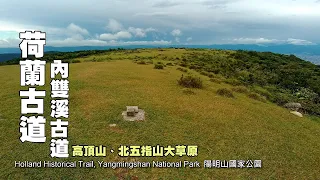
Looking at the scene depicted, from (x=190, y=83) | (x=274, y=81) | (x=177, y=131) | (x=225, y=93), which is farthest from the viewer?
(x=274, y=81)

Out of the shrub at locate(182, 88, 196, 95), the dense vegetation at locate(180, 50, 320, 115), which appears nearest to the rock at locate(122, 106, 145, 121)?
the shrub at locate(182, 88, 196, 95)

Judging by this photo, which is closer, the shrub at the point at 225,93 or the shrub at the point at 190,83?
the shrub at the point at 225,93

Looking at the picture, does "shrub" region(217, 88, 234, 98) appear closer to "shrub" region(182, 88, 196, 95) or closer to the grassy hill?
the grassy hill

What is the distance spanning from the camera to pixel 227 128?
55.4ft

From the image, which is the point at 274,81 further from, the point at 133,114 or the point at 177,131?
the point at 133,114

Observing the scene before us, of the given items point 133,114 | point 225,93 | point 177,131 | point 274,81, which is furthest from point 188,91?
point 274,81

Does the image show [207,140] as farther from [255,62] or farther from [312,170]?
[255,62]

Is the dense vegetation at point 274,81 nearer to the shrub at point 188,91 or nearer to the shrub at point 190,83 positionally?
the shrub at point 190,83

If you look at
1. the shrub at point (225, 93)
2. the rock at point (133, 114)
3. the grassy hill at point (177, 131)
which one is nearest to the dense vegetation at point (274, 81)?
the shrub at point (225, 93)

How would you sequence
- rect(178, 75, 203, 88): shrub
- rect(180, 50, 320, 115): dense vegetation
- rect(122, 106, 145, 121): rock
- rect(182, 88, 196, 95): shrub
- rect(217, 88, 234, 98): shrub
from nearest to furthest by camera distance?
rect(122, 106, 145, 121): rock → rect(182, 88, 196, 95): shrub → rect(217, 88, 234, 98): shrub → rect(178, 75, 203, 88): shrub → rect(180, 50, 320, 115): dense vegetation

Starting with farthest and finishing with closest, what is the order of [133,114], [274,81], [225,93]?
[274,81], [225,93], [133,114]

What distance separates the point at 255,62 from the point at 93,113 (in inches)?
2113

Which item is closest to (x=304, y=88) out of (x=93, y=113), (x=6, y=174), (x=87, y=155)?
(x=93, y=113)

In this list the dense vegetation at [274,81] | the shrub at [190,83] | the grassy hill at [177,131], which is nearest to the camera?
the grassy hill at [177,131]
